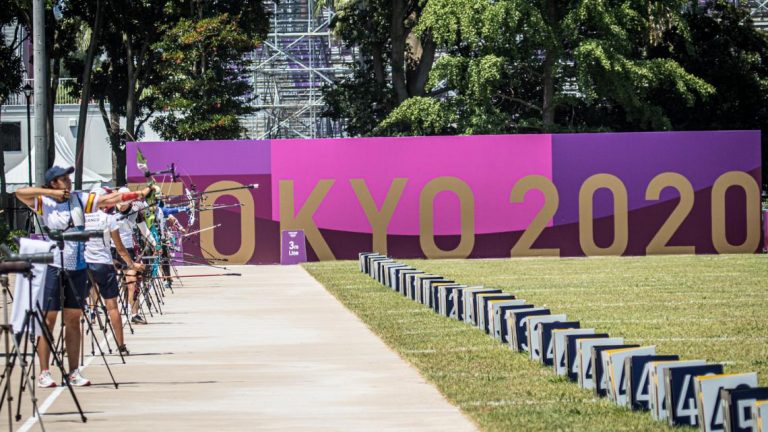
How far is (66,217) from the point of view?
14023mm

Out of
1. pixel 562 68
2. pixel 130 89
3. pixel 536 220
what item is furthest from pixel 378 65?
pixel 536 220

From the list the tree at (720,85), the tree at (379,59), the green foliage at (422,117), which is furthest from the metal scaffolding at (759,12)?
the green foliage at (422,117)

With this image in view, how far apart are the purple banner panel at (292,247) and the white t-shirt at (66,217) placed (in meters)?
25.8

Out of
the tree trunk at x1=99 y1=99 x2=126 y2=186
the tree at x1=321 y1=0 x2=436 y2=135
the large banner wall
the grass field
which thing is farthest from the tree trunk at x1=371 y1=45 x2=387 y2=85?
the grass field

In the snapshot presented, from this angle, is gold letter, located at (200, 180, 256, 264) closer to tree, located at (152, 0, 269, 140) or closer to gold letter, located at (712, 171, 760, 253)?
gold letter, located at (712, 171, 760, 253)

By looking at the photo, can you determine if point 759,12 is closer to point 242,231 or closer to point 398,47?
point 398,47

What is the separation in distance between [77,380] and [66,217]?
1.58 meters

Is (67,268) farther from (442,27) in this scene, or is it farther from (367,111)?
(367,111)

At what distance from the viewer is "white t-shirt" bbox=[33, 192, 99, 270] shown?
46.0ft

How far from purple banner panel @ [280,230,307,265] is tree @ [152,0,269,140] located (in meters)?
16.0

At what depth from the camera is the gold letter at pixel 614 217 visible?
134ft

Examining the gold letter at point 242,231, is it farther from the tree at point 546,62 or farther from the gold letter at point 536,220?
the tree at point 546,62

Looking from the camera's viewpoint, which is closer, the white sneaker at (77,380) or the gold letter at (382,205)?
the white sneaker at (77,380)

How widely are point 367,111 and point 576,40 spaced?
10.7 m
